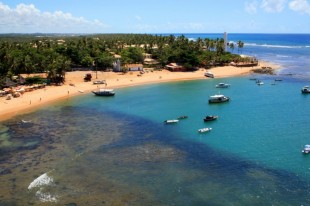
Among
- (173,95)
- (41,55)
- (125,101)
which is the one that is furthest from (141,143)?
(41,55)

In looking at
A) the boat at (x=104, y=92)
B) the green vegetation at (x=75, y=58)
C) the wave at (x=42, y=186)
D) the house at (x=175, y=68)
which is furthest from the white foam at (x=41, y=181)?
the house at (x=175, y=68)

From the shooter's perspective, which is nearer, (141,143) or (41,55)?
(141,143)

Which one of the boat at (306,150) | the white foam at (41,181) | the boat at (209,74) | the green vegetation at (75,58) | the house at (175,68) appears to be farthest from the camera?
the house at (175,68)

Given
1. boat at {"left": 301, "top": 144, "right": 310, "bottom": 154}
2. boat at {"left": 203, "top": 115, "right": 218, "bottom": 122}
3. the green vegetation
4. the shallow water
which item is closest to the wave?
the shallow water

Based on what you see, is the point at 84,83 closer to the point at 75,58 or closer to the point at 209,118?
the point at 75,58

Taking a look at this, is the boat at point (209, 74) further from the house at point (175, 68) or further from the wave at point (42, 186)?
the wave at point (42, 186)

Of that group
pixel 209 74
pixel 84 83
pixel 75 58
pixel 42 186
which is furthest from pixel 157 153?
pixel 75 58

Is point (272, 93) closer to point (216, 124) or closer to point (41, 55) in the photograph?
point (216, 124)
